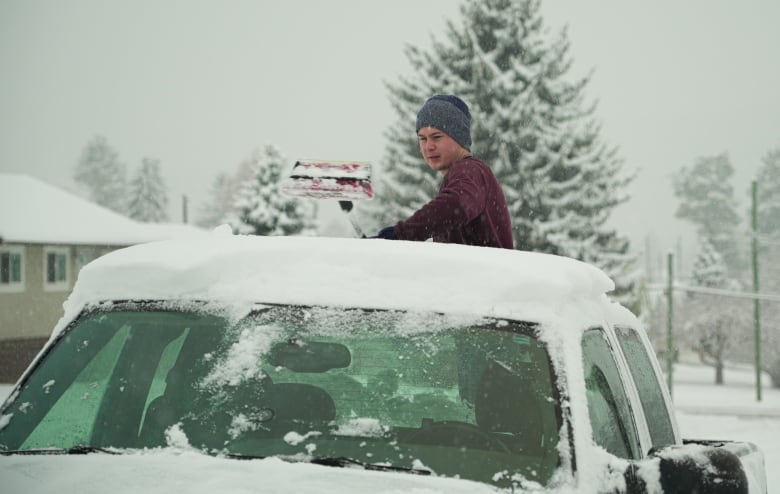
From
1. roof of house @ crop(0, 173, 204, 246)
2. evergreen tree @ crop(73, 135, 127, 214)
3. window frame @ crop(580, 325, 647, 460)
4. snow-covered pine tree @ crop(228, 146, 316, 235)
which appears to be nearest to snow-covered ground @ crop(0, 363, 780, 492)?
window frame @ crop(580, 325, 647, 460)

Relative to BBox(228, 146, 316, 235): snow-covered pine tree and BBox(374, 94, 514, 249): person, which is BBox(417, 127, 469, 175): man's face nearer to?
BBox(374, 94, 514, 249): person

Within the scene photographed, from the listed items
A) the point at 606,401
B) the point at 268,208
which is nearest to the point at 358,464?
the point at 606,401

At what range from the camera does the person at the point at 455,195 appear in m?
4.04

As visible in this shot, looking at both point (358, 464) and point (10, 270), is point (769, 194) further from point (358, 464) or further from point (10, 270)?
point (358, 464)

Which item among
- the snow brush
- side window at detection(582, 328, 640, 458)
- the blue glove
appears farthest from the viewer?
the snow brush

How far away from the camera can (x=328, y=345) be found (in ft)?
9.47

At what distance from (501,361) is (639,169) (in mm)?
36043

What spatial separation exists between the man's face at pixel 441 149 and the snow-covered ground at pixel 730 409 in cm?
209

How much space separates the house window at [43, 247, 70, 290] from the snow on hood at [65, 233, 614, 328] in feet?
115

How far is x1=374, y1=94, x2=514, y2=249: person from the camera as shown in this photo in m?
4.04

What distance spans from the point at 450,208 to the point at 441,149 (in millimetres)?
818

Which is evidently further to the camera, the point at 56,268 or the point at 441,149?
the point at 56,268

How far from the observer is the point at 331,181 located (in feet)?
16.0

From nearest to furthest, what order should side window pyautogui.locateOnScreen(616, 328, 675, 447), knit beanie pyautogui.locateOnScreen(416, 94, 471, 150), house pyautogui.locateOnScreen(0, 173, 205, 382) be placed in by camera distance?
side window pyautogui.locateOnScreen(616, 328, 675, 447) → knit beanie pyautogui.locateOnScreen(416, 94, 471, 150) → house pyautogui.locateOnScreen(0, 173, 205, 382)
